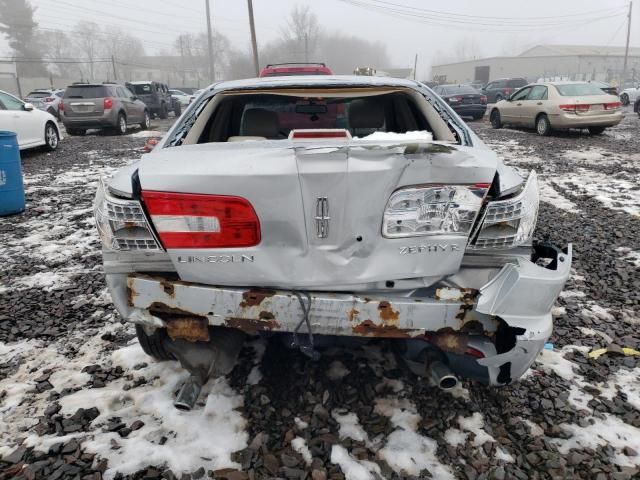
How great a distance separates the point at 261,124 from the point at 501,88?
32993 millimetres

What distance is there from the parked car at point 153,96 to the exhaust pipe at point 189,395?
2210cm

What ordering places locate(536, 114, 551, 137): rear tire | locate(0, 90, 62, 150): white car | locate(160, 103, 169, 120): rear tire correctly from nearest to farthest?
locate(0, 90, 62, 150): white car < locate(536, 114, 551, 137): rear tire < locate(160, 103, 169, 120): rear tire

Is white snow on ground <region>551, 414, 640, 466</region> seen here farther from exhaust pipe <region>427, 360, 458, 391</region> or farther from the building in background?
the building in background

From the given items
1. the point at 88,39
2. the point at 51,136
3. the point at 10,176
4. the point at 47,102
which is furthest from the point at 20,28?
the point at 10,176

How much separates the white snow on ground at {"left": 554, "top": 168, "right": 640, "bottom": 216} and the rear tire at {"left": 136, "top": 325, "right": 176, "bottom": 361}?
18.7 ft

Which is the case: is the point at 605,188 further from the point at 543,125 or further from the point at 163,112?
the point at 163,112

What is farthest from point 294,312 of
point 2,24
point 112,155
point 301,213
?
point 2,24

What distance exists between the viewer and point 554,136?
12.9 m

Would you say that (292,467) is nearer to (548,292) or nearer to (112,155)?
(548,292)

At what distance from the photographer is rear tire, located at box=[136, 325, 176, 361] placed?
7.84 feet

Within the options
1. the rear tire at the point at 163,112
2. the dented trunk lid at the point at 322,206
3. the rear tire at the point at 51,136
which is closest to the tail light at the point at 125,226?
the dented trunk lid at the point at 322,206

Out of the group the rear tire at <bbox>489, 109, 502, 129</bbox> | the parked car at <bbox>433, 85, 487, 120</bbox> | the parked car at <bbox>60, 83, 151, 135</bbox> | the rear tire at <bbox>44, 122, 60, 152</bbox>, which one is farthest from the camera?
the parked car at <bbox>433, 85, 487, 120</bbox>

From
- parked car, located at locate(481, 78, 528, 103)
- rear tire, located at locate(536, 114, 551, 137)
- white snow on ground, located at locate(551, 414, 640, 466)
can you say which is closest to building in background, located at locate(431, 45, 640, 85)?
parked car, located at locate(481, 78, 528, 103)

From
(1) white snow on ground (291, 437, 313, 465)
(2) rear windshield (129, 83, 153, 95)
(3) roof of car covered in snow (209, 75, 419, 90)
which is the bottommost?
(1) white snow on ground (291, 437, 313, 465)
